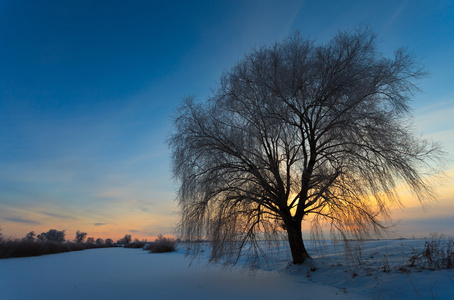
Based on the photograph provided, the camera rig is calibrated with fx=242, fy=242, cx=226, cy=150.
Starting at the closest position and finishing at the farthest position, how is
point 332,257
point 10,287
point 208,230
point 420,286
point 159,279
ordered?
point 420,286
point 10,287
point 159,279
point 208,230
point 332,257

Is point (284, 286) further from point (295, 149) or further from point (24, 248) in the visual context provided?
point (24, 248)

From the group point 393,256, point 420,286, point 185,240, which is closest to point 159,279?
point 185,240

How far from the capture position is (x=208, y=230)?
812 centimetres

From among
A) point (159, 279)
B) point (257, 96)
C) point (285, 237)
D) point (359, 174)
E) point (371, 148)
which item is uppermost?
point (257, 96)

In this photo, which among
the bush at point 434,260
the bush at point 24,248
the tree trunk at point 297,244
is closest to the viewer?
the bush at point 434,260

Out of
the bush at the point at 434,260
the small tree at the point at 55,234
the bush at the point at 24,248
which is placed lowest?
the bush at the point at 434,260

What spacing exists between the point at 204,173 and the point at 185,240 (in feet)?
7.67

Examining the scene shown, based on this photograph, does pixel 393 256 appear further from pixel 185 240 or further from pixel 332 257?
pixel 185 240

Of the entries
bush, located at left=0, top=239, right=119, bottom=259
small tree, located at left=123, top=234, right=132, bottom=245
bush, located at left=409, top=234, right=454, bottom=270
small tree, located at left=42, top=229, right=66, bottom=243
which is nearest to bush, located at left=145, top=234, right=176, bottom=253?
bush, located at left=0, top=239, right=119, bottom=259

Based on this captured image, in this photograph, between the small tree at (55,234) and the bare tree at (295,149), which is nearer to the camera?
the bare tree at (295,149)

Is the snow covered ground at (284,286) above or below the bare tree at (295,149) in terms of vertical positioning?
below

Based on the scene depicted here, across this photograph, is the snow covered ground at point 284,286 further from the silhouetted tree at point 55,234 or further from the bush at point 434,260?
the silhouetted tree at point 55,234

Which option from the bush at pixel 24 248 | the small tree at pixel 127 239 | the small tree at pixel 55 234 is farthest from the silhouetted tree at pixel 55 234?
the bush at pixel 24 248

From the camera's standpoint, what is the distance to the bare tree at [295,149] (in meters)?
7.63
